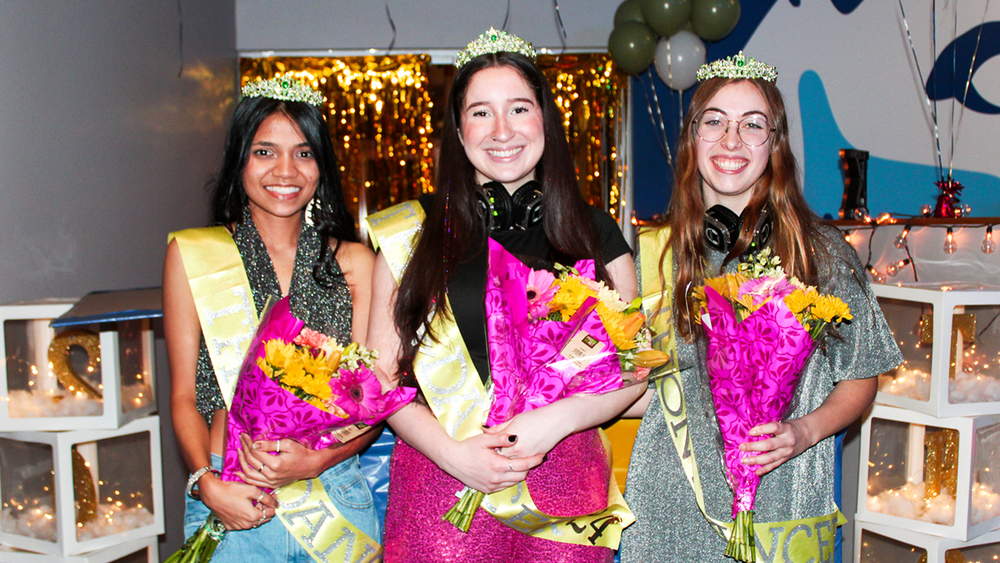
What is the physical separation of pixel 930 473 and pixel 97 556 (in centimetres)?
→ 203

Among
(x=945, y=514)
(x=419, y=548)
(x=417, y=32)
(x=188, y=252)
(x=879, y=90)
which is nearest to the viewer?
(x=419, y=548)

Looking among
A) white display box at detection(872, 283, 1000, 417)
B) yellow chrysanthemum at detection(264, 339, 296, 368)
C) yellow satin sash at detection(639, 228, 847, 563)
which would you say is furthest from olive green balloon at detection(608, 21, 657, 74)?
yellow chrysanthemum at detection(264, 339, 296, 368)

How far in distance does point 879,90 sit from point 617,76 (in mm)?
1975

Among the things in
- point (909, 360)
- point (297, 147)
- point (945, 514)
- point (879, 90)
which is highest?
point (879, 90)

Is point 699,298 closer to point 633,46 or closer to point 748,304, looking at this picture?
point 748,304

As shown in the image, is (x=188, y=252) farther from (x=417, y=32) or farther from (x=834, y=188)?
(x=417, y=32)

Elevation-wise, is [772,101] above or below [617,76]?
below

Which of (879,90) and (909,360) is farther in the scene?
(879,90)

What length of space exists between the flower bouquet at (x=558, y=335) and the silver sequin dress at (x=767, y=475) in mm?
274

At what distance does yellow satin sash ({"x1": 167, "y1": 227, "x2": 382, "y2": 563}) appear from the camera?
146 centimetres

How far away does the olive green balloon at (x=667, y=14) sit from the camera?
4.59 metres

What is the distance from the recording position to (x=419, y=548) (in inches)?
52.0

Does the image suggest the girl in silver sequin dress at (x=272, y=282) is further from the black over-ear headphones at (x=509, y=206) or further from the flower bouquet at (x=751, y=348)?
the flower bouquet at (x=751, y=348)

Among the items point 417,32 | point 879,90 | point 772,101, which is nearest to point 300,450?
point 772,101
